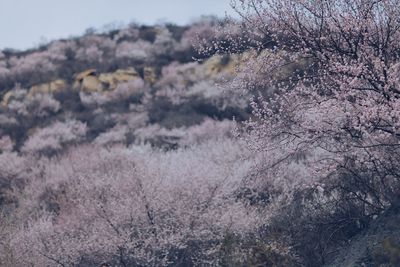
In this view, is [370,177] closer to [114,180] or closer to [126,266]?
[126,266]

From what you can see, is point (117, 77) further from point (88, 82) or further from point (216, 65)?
point (216, 65)

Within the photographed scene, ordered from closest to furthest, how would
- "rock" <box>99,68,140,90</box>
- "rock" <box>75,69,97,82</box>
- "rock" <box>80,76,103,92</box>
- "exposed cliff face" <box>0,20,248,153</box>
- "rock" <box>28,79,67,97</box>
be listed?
1. "exposed cliff face" <box>0,20,248,153</box>
2. "rock" <box>80,76,103,92</box>
3. "rock" <box>28,79,67,97</box>
4. "rock" <box>99,68,140,90</box>
5. "rock" <box>75,69,97,82</box>

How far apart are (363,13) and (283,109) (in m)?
2.09

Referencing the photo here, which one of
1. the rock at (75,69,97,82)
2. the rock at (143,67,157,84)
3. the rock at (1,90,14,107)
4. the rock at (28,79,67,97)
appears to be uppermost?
the rock at (143,67,157,84)

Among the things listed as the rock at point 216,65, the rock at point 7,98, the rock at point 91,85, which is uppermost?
the rock at point 216,65

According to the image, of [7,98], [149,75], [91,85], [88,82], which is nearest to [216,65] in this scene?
[149,75]

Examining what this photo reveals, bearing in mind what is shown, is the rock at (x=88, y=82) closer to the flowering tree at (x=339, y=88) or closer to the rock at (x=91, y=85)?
the rock at (x=91, y=85)

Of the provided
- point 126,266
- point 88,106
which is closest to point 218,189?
point 126,266

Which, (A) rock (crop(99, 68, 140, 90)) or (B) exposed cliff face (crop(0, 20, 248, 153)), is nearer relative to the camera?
(B) exposed cliff face (crop(0, 20, 248, 153))

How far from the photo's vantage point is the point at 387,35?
9.29 metres

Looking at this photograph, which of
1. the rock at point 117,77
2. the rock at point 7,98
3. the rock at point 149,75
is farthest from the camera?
the rock at point 149,75

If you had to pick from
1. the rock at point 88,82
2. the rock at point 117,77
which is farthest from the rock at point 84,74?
the rock at point 117,77

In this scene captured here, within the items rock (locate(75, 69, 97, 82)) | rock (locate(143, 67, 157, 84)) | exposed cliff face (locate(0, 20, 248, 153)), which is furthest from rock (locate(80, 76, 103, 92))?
rock (locate(143, 67, 157, 84))

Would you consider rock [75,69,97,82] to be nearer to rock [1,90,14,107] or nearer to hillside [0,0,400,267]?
rock [1,90,14,107]
